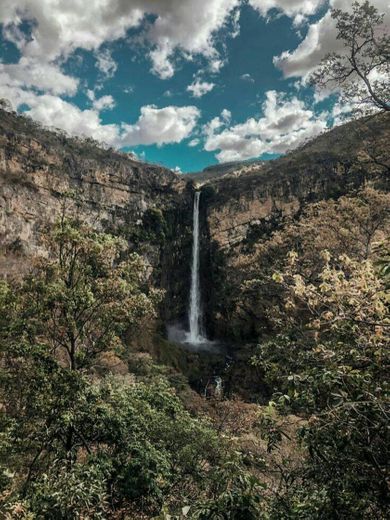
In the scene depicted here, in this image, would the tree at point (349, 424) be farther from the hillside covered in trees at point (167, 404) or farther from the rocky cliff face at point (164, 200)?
the rocky cliff face at point (164, 200)

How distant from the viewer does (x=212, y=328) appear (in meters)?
48.3

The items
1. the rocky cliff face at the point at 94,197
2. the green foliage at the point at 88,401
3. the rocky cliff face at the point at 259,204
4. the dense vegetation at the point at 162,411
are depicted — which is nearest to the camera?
the dense vegetation at the point at 162,411

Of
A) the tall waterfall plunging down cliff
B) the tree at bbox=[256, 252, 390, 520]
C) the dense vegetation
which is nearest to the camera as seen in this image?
the tree at bbox=[256, 252, 390, 520]

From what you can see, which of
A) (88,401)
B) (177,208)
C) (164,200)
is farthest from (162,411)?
(164,200)

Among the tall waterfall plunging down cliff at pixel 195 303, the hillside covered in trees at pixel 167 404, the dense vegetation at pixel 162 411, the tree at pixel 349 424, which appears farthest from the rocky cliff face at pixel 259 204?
the tree at pixel 349 424

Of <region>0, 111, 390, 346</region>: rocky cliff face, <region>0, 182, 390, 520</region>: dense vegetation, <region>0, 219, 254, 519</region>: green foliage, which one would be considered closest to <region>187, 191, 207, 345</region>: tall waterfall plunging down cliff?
<region>0, 111, 390, 346</region>: rocky cliff face

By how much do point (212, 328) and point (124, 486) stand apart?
41.3 meters

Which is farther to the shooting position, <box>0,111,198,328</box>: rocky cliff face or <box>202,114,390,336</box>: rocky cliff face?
<box>202,114,390,336</box>: rocky cliff face

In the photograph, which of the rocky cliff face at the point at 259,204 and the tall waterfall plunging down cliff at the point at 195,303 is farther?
the rocky cliff face at the point at 259,204

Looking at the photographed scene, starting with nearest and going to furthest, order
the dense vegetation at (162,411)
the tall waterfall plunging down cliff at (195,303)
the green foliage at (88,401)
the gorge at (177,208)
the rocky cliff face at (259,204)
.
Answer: the dense vegetation at (162,411), the green foliage at (88,401), the gorge at (177,208), the tall waterfall plunging down cliff at (195,303), the rocky cliff face at (259,204)

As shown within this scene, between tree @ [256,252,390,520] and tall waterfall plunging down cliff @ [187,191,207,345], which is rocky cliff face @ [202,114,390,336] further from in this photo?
tree @ [256,252,390,520]

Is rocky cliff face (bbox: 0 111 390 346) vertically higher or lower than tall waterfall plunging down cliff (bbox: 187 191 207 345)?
higher

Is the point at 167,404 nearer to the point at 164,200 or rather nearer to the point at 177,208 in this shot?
the point at 177,208

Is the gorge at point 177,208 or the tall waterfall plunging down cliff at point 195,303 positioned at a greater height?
the gorge at point 177,208
